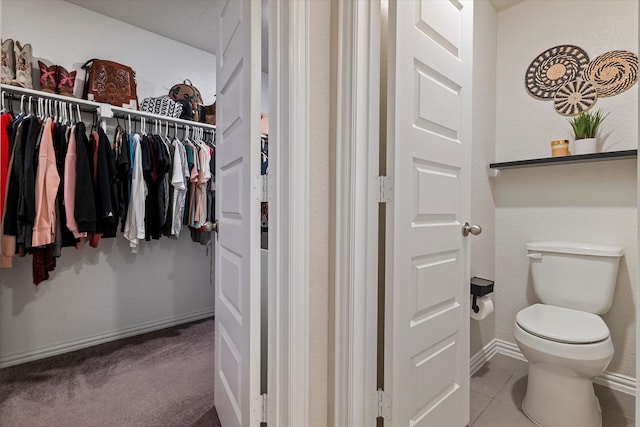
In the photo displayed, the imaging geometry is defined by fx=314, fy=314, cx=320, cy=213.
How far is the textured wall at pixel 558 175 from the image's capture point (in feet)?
Result: 5.83

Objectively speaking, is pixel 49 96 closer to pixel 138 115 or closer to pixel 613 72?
pixel 138 115

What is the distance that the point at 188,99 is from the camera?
8.48 feet

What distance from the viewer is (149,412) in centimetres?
158

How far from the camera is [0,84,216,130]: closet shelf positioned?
1.84 metres

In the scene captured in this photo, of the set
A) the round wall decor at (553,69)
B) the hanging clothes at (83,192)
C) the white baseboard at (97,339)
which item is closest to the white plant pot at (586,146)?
the round wall decor at (553,69)

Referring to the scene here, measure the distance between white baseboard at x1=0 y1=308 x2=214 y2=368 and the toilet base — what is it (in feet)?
8.09

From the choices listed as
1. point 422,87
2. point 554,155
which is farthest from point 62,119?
point 554,155

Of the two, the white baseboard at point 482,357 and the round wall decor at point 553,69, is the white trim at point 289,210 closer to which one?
the white baseboard at point 482,357

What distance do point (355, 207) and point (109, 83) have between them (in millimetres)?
2107

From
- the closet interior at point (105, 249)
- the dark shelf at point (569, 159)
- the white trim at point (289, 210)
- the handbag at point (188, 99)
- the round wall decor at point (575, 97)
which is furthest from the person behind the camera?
the handbag at point (188, 99)

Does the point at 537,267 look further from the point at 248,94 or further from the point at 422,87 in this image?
the point at 248,94

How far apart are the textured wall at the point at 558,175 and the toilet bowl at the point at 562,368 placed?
51cm

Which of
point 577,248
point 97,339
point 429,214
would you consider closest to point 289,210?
point 429,214

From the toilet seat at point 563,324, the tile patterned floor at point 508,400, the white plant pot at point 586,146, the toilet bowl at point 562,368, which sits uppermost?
the white plant pot at point 586,146
